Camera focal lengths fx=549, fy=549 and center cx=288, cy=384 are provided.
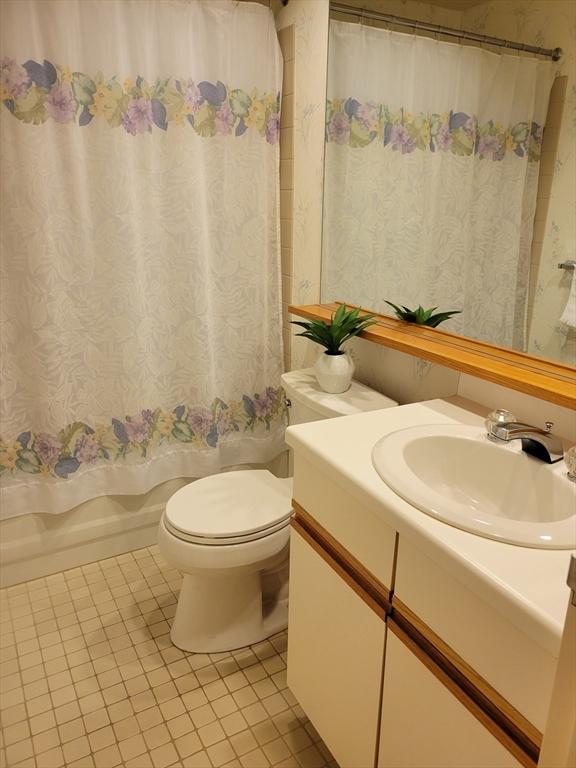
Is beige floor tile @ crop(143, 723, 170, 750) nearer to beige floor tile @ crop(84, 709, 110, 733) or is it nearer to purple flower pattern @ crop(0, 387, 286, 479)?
Result: beige floor tile @ crop(84, 709, 110, 733)

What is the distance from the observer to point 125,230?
1829 mm

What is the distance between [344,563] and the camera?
1121 mm

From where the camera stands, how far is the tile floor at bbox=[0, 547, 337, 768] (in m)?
1.42

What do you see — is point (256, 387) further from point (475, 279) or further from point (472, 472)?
point (472, 472)

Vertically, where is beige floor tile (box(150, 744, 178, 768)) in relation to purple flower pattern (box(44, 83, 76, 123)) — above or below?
below

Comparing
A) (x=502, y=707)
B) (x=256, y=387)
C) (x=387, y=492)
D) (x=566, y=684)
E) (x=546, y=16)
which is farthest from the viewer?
(x=256, y=387)

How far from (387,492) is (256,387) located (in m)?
1.32

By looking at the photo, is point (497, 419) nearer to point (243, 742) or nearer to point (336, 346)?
point (336, 346)

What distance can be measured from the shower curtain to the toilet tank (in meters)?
0.44

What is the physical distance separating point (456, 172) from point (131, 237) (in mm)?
1050

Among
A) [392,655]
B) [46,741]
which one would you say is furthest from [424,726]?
[46,741]

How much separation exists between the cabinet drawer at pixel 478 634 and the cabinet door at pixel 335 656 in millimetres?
153

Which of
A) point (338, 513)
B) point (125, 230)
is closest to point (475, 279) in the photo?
point (338, 513)

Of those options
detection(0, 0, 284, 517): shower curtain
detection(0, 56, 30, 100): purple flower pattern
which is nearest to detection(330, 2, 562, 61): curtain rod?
detection(0, 0, 284, 517): shower curtain
